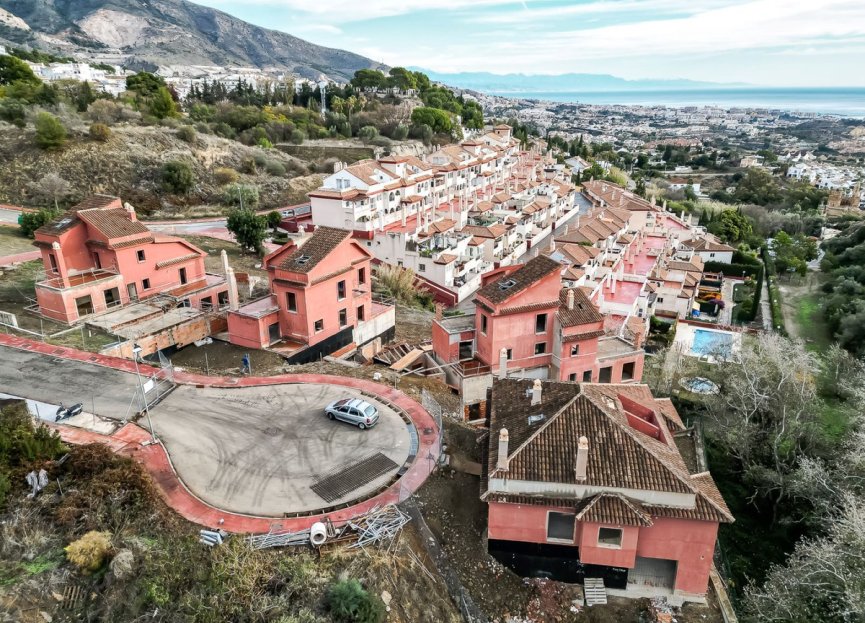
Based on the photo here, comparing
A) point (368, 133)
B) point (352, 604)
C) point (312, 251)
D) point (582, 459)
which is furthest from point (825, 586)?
point (368, 133)

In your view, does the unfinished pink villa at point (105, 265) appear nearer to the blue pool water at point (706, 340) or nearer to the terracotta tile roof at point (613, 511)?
the terracotta tile roof at point (613, 511)

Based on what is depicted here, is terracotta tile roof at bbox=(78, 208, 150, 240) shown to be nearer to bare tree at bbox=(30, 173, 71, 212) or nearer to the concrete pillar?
the concrete pillar

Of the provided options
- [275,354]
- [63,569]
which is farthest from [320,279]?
[63,569]

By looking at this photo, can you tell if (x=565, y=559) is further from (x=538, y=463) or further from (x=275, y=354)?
(x=275, y=354)

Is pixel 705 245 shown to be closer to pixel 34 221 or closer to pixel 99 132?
pixel 34 221

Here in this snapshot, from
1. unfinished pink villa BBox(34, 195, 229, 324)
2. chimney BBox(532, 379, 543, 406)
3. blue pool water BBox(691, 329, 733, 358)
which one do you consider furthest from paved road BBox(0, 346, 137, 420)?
blue pool water BBox(691, 329, 733, 358)

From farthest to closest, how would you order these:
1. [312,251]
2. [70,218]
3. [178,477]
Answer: [70,218] → [312,251] → [178,477]

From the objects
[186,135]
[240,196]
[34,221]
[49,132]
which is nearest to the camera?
[34,221]
